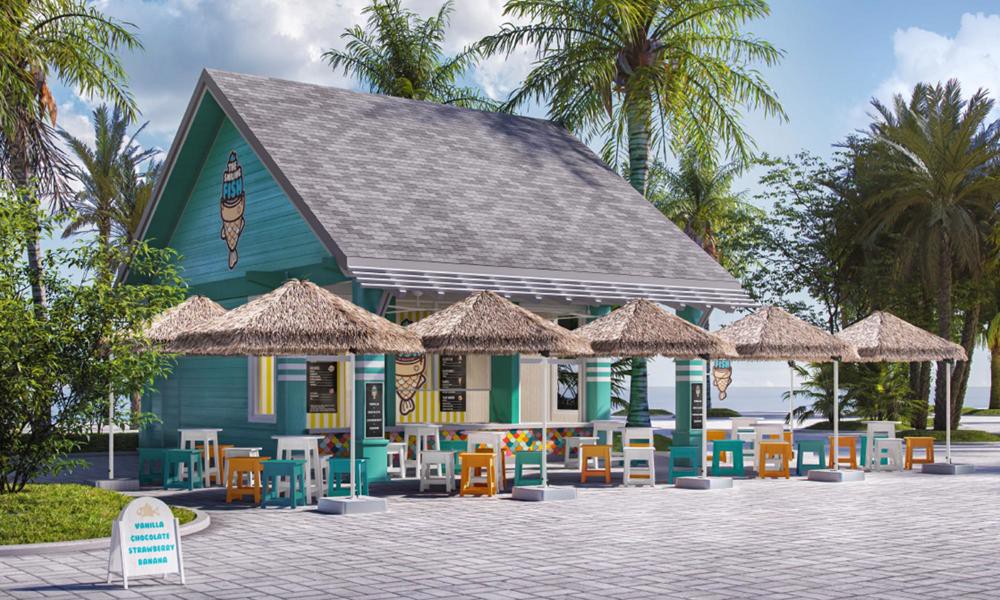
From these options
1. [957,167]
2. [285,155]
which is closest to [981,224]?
[957,167]

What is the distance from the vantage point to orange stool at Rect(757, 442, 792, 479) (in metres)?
20.6

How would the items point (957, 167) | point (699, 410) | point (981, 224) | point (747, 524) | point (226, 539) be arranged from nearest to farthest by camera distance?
point (226, 539), point (747, 524), point (699, 410), point (957, 167), point (981, 224)

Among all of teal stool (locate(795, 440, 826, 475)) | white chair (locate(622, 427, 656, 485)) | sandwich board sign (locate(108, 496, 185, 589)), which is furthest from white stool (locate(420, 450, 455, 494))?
sandwich board sign (locate(108, 496, 185, 589))

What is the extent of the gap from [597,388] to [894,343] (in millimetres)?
5521

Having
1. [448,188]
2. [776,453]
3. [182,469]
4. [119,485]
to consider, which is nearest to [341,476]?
[182,469]

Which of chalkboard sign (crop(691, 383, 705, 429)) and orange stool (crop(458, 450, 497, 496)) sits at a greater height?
chalkboard sign (crop(691, 383, 705, 429))

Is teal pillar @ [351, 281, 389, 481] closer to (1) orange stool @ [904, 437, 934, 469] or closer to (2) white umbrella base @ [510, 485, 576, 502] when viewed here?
(2) white umbrella base @ [510, 485, 576, 502]

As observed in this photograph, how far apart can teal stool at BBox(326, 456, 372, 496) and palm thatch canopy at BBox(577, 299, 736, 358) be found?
3953mm

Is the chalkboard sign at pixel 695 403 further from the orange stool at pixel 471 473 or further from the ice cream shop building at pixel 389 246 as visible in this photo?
the orange stool at pixel 471 473

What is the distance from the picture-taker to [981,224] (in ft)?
117

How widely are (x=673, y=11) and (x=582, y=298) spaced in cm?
1091

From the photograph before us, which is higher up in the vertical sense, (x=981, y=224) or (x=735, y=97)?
(x=735, y=97)

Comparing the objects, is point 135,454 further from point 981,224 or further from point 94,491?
point 981,224

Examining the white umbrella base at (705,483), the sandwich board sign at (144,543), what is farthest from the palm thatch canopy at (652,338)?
the sandwich board sign at (144,543)
